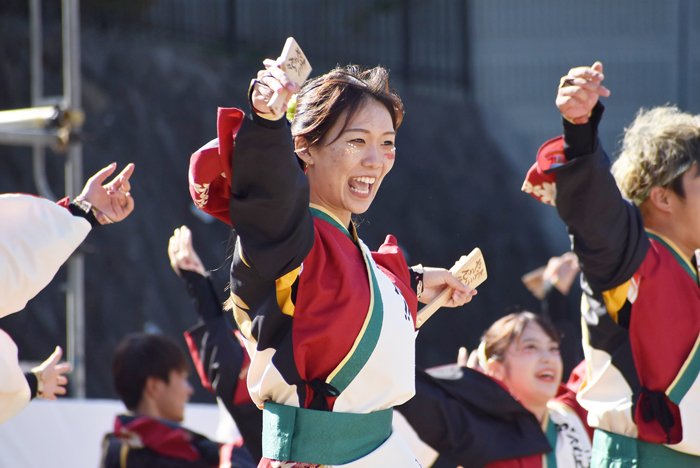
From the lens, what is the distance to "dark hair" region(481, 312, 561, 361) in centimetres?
280

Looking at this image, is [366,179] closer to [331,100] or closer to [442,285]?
[331,100]

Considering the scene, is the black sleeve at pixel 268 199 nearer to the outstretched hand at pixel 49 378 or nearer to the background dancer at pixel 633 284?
the background dancer at pixel 633 284

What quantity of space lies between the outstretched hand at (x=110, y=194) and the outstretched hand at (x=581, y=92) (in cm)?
107

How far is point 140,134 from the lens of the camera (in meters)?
6.37

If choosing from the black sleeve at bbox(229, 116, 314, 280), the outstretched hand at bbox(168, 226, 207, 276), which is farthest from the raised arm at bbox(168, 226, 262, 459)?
the black sleeve at bbox(229, 116, 314, 280)

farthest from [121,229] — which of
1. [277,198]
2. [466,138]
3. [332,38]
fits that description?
[277,198]

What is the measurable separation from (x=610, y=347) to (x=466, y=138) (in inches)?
286

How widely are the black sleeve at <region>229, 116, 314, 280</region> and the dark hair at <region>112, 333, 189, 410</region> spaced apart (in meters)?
1.81

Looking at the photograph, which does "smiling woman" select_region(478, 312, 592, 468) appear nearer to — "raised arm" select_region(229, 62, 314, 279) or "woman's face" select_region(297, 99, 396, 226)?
"woman's face" select_region(297, 99, 396, 226)

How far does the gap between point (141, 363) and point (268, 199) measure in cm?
193

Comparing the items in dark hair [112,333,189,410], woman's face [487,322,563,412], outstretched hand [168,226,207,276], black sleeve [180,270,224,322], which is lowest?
dark hair [112,333,189,410]

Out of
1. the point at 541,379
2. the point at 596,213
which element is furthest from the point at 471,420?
the point at 596,213

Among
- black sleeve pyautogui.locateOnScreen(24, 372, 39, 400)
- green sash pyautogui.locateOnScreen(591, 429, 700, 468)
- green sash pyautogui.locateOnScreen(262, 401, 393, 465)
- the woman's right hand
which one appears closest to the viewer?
the woman's right hand

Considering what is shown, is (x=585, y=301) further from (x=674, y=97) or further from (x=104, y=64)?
(x=674, y=97)
